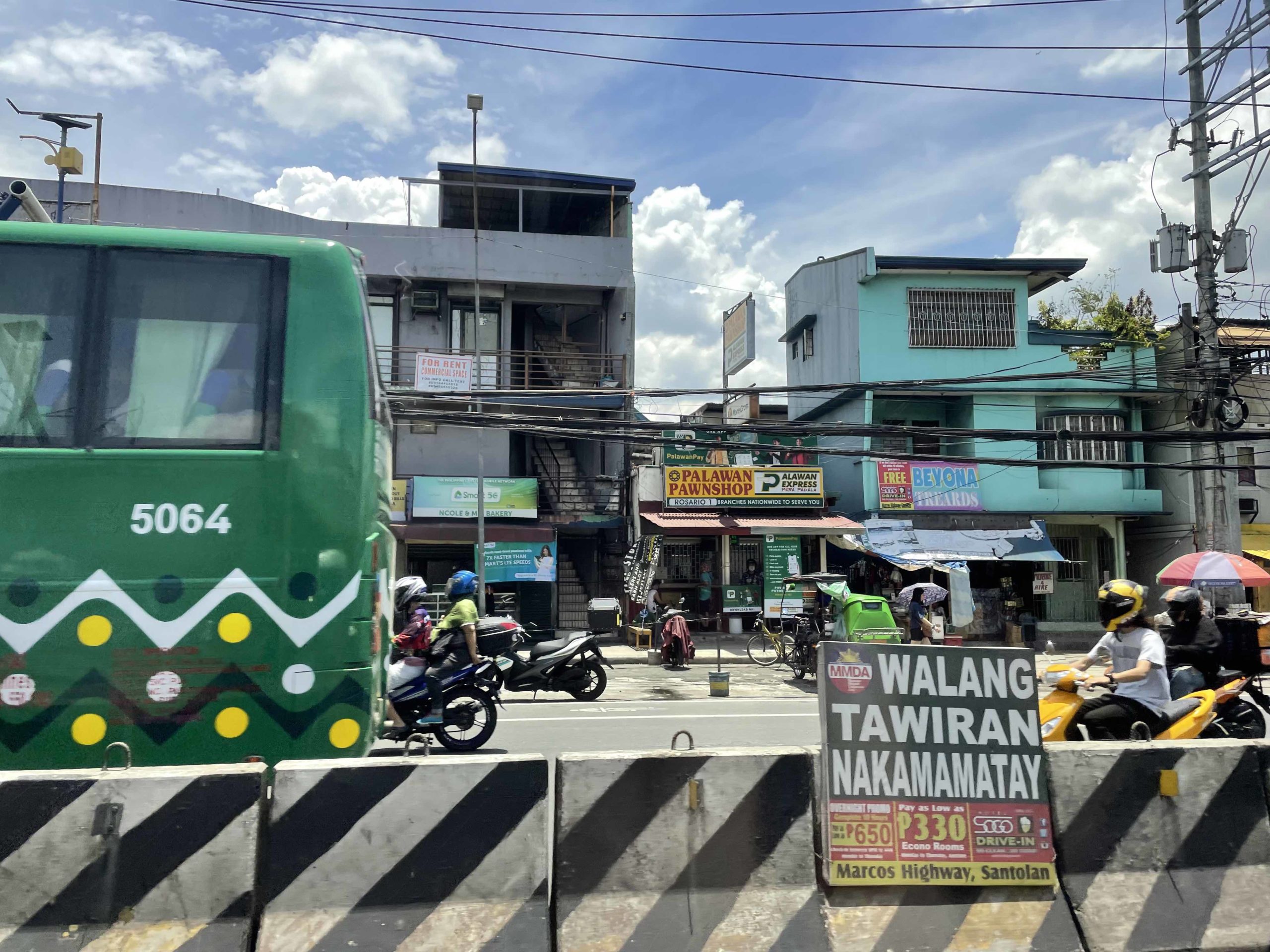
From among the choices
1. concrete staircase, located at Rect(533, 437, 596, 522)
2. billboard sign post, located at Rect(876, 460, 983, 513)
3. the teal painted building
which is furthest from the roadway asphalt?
the teal painted building

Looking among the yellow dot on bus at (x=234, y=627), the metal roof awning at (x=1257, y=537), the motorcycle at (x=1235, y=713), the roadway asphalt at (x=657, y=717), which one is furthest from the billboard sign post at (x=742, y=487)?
the yellow dot on bus at (x=234, y=627)

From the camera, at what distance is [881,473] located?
2286cm

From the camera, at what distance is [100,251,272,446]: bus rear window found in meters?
4.77

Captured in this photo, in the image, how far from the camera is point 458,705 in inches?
345

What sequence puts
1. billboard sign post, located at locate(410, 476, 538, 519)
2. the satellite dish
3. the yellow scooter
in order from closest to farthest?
the yellow scooter → the satellite dish → billboard sign post, located at locate(410, 476, 538, 519)

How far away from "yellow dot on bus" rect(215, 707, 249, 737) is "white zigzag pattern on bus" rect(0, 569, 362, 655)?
0.43m

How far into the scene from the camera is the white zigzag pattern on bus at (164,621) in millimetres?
4586

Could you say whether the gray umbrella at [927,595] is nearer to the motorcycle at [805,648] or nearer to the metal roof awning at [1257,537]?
the motorcycle at [805,648]

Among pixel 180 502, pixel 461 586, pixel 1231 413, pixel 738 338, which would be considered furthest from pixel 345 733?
pixel 738 338

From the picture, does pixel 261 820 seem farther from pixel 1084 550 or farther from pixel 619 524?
pixel 1084 550

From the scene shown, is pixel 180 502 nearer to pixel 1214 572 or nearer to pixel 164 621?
pixel 164 621

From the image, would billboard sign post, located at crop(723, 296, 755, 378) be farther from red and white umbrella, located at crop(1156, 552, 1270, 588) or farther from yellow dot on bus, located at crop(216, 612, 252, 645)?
yellow dot on bus, located at crop(216, 612, 252, 645)

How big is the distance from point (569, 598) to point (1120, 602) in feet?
60.9

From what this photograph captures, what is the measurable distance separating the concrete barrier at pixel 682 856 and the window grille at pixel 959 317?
2198cm
